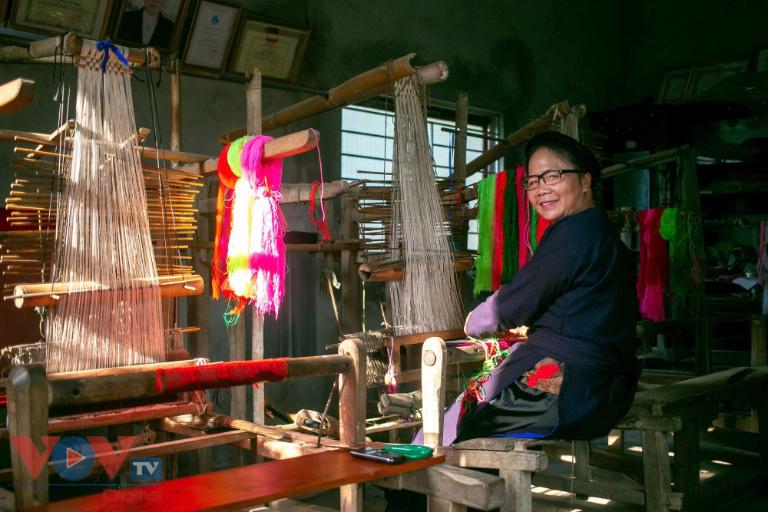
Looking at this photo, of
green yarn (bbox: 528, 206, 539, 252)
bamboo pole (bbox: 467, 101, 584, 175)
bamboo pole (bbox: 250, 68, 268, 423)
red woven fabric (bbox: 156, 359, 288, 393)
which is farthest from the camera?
bamboo pole (bbox: 467, 101, 584, 175)

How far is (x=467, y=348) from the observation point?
335 centimetres

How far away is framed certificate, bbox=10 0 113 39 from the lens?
4.36m

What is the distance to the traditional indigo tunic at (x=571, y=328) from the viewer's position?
2.53m

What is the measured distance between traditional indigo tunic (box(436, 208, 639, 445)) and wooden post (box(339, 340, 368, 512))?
0.43 metres

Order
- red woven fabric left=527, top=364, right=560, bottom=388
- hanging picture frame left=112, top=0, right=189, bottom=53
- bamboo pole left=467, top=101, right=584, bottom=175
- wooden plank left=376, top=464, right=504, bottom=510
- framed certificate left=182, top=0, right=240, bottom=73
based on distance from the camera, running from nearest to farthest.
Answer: wooden plank left=376, top=464, right=504, bottom=510 → red woven fabric left=527, top=364, right=560, bottom=388 → bamboo pole left=467, top=101, right=584, bottom=175 → hanging picture frame left=112, top=0, right=189, bottom=53 → framed certificate left=182, top=0, right=240, bottom=73

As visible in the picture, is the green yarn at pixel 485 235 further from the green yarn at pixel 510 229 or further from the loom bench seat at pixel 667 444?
the loom bench seat at pixel 667 444

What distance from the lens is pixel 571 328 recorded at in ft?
8.38

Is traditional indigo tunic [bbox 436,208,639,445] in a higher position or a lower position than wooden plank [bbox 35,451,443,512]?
higher

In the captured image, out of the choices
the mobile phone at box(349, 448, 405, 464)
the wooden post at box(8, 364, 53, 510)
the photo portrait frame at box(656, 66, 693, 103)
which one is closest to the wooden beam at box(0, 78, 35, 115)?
the wooden post at box(8, 364, 53, 510)

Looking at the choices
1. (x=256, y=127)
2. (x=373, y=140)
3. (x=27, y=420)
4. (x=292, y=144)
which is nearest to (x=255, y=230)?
(x=292, y=144)

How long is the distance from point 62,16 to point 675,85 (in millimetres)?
6171

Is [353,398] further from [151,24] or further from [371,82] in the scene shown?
[151,24]

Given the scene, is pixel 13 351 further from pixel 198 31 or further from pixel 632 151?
pixel 632 151

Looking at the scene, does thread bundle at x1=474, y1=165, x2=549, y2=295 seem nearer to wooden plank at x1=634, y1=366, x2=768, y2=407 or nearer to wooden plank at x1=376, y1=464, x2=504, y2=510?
wooden plank at x1=634, y1=366, x2=768, y2=407
